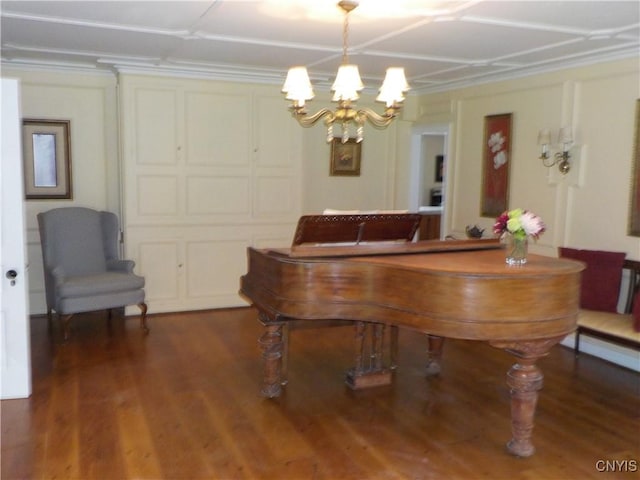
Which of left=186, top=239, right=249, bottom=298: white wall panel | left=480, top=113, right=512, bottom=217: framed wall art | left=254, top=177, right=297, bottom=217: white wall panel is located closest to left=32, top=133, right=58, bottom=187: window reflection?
left=186, top=239, right=249, bottom=298: white wall panel

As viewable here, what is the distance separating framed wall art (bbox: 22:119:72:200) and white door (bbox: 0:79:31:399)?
223cm

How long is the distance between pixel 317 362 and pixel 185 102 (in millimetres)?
2955

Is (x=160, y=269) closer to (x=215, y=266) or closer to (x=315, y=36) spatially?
(x=215, y=266)

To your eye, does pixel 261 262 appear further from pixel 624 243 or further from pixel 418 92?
pixel 418 92

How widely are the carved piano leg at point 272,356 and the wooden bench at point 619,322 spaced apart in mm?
2253

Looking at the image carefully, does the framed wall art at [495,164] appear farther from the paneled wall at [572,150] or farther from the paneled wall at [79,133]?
the paneled wall at [79,133]

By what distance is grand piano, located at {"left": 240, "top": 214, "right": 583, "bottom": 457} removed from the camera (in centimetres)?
290

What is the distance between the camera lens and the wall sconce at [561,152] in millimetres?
4910

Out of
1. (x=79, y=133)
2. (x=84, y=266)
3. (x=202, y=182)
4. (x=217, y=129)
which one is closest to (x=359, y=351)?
(x=202, y=182)

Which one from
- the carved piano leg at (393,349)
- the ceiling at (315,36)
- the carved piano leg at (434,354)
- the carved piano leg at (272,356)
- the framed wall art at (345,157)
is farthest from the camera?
the framed wall art at (345,157)

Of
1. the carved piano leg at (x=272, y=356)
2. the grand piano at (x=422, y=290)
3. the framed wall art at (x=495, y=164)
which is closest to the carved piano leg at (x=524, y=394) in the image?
the grand piano at (x=422, y=290)

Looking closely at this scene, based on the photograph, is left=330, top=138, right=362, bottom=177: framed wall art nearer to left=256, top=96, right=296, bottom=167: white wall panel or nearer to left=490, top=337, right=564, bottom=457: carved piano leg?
left=256, top=96, right=296, bottom=167: white wall panel

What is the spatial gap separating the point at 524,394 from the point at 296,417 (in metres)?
1.36

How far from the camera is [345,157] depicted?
675 cm
